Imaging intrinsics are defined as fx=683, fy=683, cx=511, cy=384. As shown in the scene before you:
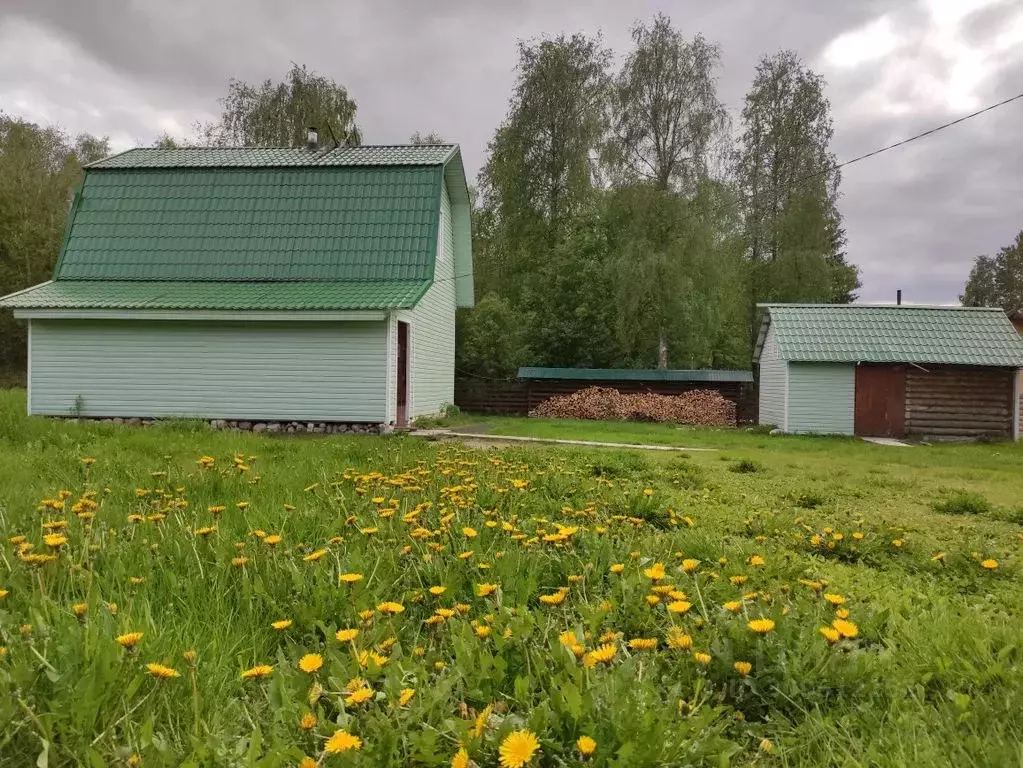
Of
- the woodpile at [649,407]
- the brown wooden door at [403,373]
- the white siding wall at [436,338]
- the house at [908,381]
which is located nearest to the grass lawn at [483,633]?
the brown wooden door at [403,373]

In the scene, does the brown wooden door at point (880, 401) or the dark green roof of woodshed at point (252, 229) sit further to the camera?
the brown wooden door at point (880, 401)

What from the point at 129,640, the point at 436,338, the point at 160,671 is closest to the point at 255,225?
the point at 436,338

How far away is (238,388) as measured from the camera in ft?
46.5

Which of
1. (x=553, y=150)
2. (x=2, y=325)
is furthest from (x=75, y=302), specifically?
(x=2, y=325)

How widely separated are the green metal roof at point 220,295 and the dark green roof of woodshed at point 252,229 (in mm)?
47

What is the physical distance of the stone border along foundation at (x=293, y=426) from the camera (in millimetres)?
13789

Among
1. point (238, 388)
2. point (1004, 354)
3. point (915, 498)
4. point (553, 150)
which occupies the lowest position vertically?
point (915, 498)

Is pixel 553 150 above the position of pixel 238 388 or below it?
above

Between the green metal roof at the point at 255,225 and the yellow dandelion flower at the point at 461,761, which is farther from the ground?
the green metal roof at the point at 255,225

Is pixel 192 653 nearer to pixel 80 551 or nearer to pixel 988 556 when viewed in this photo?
pixel 80 551

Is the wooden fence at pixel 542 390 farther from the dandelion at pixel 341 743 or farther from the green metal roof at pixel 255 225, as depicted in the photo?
the dandelion at pixel 341 743

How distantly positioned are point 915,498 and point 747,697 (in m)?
5.79

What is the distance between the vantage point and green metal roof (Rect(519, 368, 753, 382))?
68.7ft

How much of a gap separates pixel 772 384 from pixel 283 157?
14.6 metres
